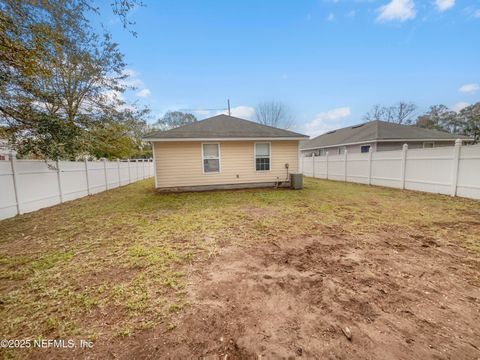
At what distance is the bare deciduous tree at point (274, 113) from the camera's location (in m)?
30.0

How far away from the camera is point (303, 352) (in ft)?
5.27

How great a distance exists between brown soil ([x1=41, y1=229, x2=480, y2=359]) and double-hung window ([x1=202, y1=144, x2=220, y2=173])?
23.0ft

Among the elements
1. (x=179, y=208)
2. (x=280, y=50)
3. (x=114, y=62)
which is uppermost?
(x=280, y=50)

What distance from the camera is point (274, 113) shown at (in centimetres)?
3030

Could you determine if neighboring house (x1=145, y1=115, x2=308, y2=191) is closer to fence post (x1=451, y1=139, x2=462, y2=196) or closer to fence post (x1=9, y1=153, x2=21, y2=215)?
fence post (x1=9, y1=153, x2=21, y2=215)

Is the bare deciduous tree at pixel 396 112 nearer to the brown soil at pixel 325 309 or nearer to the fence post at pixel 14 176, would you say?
the brown soil at pixel 325 309

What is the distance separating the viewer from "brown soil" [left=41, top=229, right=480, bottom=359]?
5.38 ft

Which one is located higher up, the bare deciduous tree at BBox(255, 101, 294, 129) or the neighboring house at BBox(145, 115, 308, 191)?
the bare deciduous tree at BBox(255, 101, 294, 129)

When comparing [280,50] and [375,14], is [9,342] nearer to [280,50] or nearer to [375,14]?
[375,14]

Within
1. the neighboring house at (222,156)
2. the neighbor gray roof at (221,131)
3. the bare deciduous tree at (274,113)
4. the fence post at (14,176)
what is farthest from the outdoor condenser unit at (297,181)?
the bare deciduous tree at (274,113)

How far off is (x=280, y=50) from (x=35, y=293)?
18.5 m

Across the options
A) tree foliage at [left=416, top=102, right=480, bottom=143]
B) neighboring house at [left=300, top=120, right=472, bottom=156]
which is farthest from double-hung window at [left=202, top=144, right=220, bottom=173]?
tree foliage at [left=416, top=102, right=480, bottom=143]

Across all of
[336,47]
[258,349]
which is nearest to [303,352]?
[258,349]

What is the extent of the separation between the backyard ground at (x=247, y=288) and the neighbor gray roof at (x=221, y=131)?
5329 millimetres
